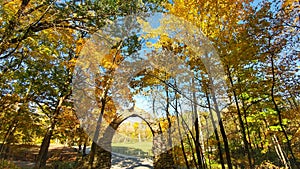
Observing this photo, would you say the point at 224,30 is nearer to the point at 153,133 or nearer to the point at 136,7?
the point at 136,7

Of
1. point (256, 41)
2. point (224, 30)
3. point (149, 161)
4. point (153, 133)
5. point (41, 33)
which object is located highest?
point (41, 33)

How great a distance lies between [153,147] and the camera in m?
9.11

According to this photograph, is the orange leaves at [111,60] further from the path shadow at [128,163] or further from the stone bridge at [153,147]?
the path shadow at [128,163]

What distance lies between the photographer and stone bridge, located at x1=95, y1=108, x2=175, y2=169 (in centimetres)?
791

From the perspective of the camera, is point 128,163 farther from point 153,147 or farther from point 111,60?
point 111,60

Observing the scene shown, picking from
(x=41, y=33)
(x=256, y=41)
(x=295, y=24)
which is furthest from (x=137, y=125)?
(x=295, y=24)

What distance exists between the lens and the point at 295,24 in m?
4.32

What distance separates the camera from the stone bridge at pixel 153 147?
791cm

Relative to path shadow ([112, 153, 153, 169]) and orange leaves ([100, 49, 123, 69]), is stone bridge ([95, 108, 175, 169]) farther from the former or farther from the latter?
orange leaves ([100, 49, 123, 69])

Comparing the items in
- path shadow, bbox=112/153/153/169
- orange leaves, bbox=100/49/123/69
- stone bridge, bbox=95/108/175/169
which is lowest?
path shadow, bbox=112/153/153/169

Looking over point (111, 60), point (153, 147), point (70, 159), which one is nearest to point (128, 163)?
point (153, 147)

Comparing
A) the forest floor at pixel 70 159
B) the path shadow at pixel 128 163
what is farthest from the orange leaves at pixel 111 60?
the path shadow at pixel 128 163

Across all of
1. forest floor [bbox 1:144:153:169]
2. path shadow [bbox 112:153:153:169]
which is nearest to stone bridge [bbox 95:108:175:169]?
path shadow [bbox 112:153:153:169]

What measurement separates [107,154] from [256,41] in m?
8.01
